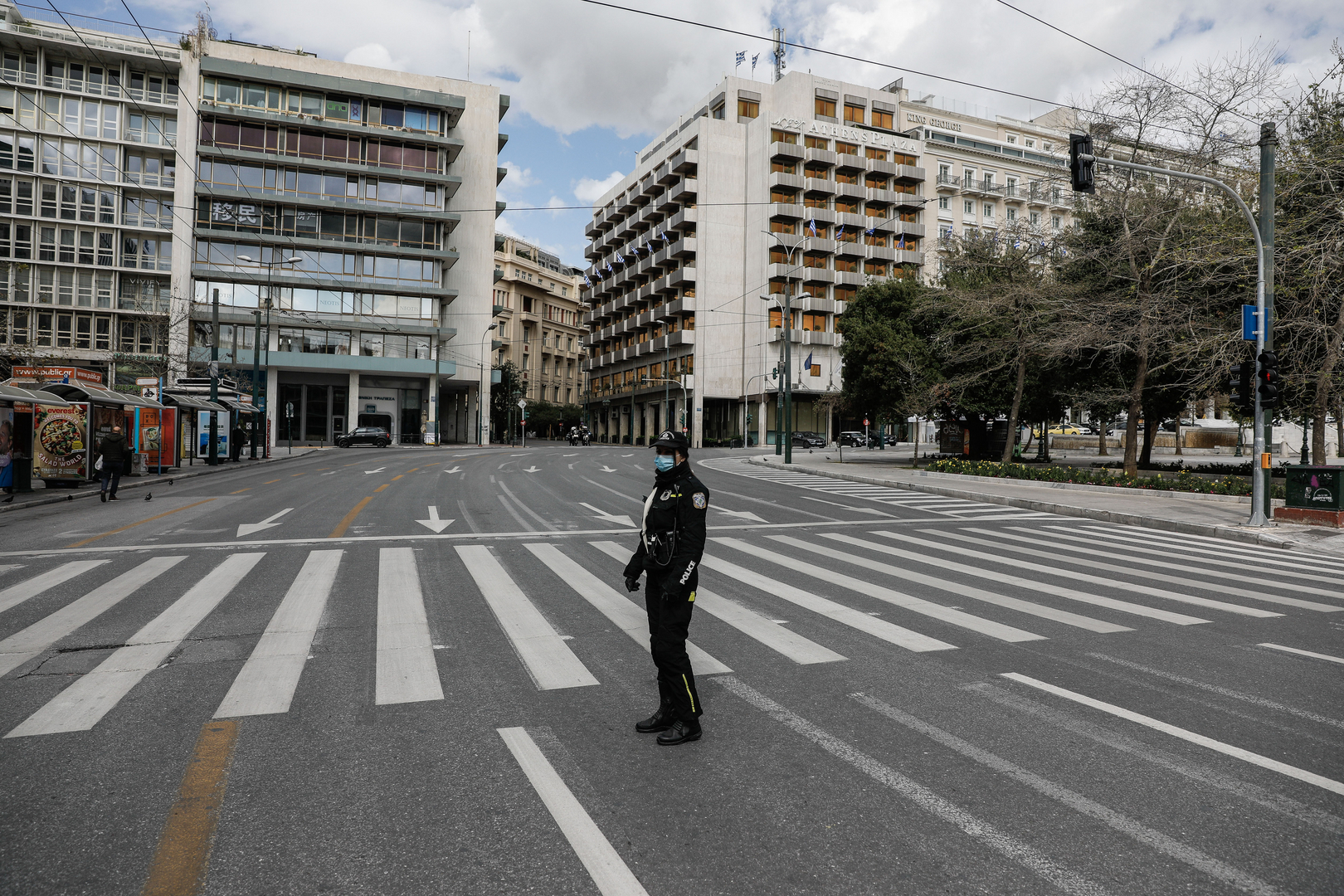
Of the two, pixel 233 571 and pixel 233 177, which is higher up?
pixel 233 177

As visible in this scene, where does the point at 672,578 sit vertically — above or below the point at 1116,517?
above

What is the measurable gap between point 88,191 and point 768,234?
49.0 meters

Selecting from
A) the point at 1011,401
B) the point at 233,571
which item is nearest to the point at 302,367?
the point at 1011,401

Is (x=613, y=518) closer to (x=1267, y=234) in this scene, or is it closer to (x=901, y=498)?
(x=901, y=498)

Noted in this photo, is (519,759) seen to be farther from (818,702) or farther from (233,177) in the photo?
(233,177)

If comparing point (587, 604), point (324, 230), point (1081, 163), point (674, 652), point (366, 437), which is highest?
point (324, 230)

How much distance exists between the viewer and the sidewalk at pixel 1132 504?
13891mm

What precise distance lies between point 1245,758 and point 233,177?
63514mm

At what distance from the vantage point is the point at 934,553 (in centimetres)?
1130

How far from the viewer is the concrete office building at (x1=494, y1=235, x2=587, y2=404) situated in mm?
102938

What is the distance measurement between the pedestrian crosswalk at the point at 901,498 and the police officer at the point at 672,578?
13.1 m

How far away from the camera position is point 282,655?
5785mm

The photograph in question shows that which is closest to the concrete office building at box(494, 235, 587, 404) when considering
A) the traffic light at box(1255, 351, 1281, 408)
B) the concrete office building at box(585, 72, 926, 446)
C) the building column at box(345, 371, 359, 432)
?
the concrete office building at box(585, 72, 926, 446)

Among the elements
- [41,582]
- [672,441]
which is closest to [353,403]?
[41,582]
